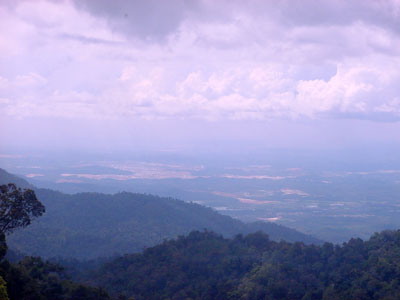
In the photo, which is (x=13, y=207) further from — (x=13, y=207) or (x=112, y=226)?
(x=112, y=226)

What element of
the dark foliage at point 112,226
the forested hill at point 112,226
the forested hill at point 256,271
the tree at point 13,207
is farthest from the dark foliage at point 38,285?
the forested hill at point 112,226

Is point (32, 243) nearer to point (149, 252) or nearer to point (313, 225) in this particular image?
point (149, 252)

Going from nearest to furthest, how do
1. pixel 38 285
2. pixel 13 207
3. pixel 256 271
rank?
pixel 38 285
pixel 13 207
pixel 256 271

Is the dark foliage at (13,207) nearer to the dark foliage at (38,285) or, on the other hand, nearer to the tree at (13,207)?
the tree at (13,207)

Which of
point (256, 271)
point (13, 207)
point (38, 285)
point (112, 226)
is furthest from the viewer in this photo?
point (112, 226)

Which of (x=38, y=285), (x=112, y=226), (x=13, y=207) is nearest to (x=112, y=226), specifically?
(x=112, y=226)

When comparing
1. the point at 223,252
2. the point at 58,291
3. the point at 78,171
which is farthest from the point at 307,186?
the point at 58,291
